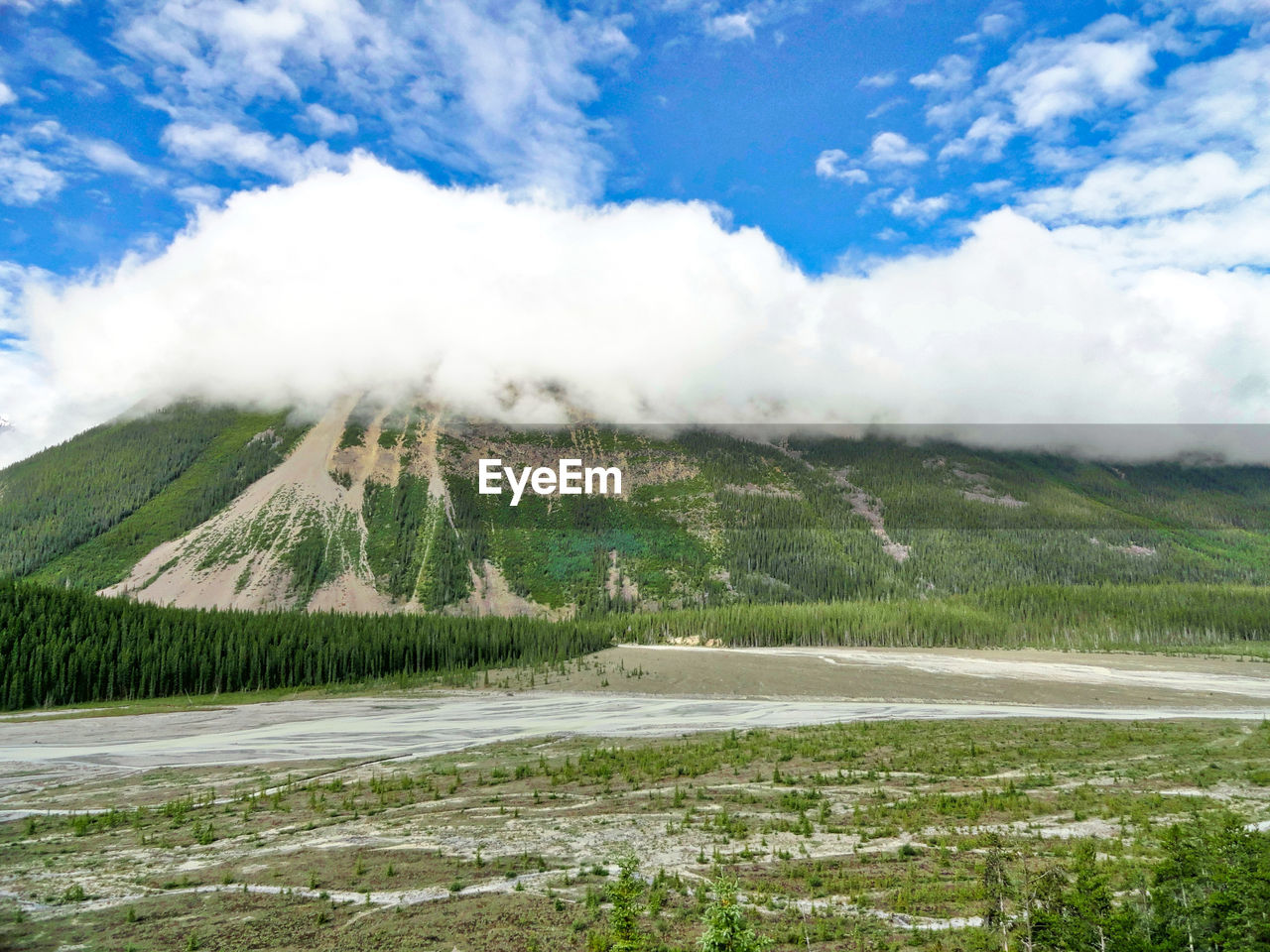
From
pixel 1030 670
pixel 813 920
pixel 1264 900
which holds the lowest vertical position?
pixel 1030 670

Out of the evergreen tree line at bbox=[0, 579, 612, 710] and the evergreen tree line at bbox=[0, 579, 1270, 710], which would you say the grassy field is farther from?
the evergreen tree line at bbox=[0, 579, 1270, 710]

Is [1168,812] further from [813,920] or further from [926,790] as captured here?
[813,920]

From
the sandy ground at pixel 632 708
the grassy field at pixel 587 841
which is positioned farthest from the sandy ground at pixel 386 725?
the grassy field at pixel 587 841

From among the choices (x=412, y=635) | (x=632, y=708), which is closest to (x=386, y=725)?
(x=632, y=708)

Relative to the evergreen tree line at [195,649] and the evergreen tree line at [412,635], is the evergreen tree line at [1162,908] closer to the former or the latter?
the evergreen tree line at [195,649]

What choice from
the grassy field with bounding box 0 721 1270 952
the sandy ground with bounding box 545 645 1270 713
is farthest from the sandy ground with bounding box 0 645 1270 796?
the grassy field with bounding box 0 721 1270 952

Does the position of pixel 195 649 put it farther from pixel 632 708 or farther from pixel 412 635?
pixel 632 708

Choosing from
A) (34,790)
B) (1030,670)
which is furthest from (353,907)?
(1030,670)
